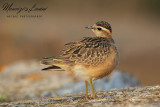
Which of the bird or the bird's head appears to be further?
the bird's head

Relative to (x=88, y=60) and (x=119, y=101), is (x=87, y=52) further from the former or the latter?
(x=119, y=101)

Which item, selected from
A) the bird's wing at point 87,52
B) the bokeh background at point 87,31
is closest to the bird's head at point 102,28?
the bird's wing at point 87,52

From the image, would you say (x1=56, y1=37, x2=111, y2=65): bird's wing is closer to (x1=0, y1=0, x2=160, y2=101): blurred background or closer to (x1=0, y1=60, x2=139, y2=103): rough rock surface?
(x1=0, y1=60, x2=139, y2=103): rough rock surface

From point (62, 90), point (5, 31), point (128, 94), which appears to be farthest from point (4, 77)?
point (5, 31)

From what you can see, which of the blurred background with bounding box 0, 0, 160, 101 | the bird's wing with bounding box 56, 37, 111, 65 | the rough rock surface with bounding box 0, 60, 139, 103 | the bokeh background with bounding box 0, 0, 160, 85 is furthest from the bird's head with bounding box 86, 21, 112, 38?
the blurred background with bounding box 0, 0, 160, 101

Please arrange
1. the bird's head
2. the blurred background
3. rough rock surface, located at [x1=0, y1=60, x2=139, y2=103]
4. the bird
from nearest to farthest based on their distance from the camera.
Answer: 1. the bird
2. the bird's head
3. rough rock surface, located at [x1=0, y1=60, x2=139, y2=103]
4. the blurred background

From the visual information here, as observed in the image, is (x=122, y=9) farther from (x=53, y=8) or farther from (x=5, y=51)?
(x=5, y=51)
